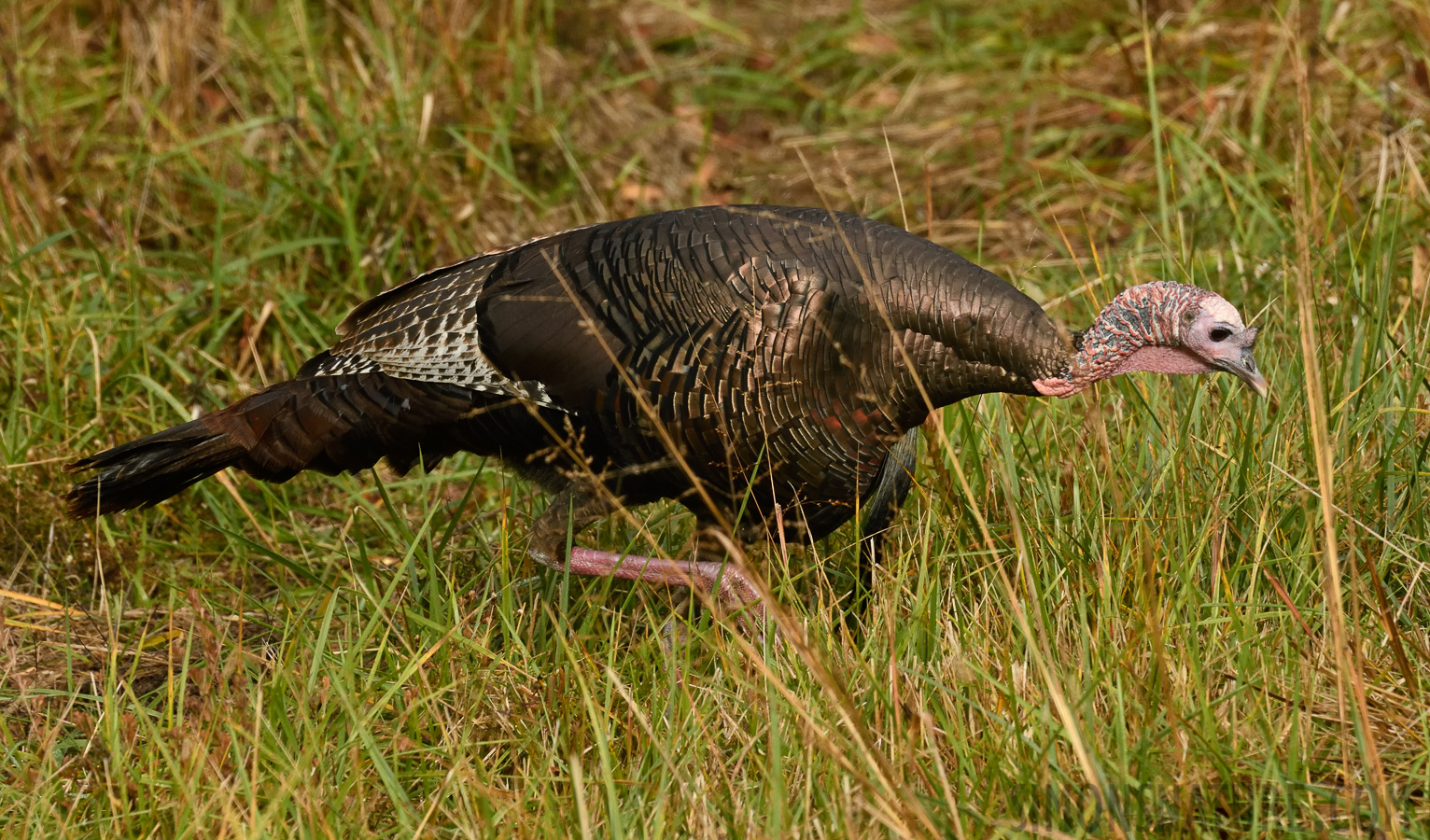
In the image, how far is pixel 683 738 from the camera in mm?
2615

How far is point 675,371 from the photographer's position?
10.1ft

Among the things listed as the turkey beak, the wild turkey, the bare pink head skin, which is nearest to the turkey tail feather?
the wild turkey

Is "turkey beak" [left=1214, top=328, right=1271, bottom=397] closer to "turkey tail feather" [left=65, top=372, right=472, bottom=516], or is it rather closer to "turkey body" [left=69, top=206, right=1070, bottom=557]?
"turkey body" [left=69, top=206, right=1070, bottom=557]

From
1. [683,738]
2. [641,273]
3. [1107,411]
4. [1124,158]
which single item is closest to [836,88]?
[1124,158]

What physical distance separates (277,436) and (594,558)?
77 cm

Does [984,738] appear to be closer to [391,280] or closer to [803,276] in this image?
[803,276]

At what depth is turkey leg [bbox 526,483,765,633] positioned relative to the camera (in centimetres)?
328

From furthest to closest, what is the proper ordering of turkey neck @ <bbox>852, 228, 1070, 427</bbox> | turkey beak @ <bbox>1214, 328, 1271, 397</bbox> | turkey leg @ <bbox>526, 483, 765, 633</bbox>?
turkey leg @ <bbox>526, 483, 765, 633</bbox>
turkey neck @ <bbox>852, 228, 1070, 427</bbox>
turkey beak @ <bbox>1214, 328, 1271, 397</bbox>

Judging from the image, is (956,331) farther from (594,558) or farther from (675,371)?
(594,558)

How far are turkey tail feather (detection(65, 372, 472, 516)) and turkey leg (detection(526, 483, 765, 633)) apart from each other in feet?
1.10

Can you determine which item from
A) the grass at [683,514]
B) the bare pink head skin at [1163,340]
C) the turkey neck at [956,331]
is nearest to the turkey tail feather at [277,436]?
the grass at [683,514]

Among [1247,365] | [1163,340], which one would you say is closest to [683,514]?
[1163,340]

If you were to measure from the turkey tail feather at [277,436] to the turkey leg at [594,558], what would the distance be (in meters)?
0.34

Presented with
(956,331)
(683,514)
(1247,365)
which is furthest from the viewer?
(683,514)
